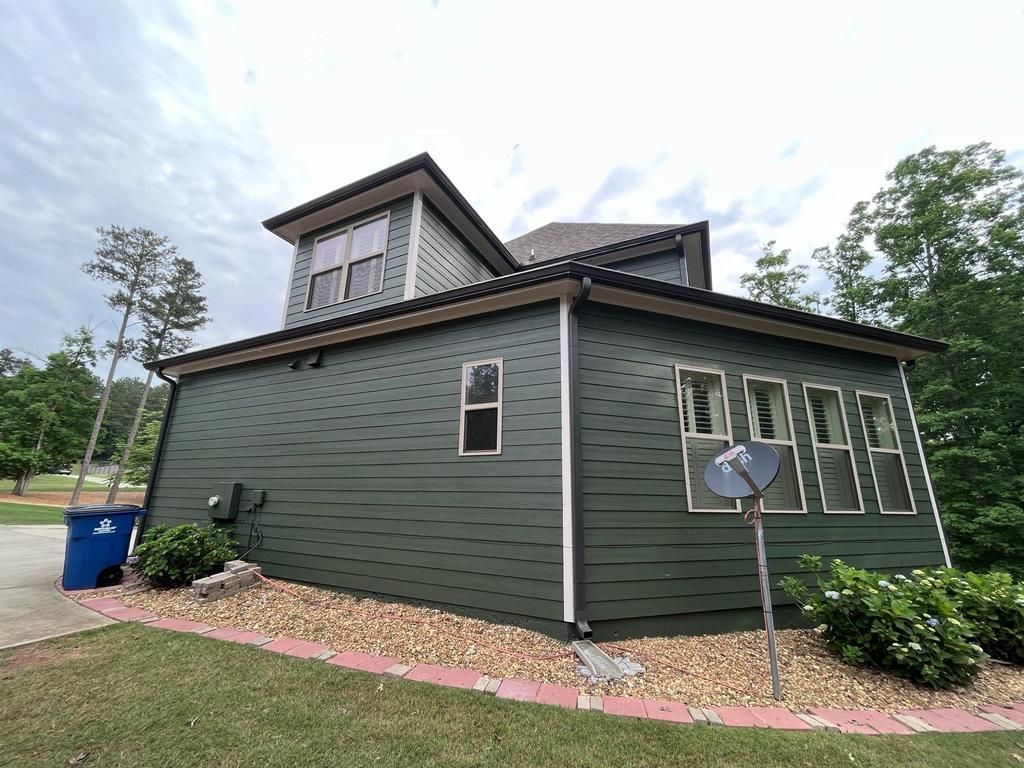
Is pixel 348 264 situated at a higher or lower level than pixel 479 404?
higher

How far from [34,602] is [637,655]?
19.7ft

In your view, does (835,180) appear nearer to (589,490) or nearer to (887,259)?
(887,259)

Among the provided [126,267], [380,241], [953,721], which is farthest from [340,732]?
[126,267]

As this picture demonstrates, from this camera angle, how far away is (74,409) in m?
19.5

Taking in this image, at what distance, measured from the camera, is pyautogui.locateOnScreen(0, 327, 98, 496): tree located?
17.6m

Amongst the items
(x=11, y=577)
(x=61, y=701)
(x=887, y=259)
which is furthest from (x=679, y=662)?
(x=887, y=259)

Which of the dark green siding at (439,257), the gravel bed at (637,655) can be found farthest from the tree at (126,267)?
the gravel bed at (637,655)

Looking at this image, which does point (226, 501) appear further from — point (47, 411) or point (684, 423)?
point (47, 411)

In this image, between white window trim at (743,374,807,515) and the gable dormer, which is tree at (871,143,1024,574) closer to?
white window trim at (743,374,807,515)

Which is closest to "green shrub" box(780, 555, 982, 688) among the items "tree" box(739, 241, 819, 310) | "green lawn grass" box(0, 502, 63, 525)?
"tree" box(739, 241, 819, 310)

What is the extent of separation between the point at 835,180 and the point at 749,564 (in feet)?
39.0

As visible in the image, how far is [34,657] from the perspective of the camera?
108 inches

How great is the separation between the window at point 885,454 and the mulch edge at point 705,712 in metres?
2.82

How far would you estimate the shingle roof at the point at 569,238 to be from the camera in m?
8.09
